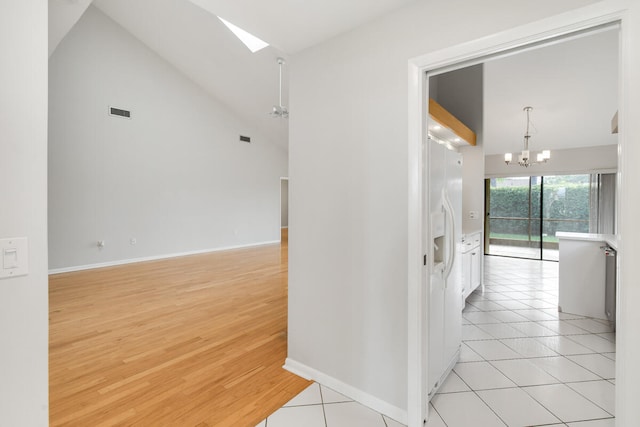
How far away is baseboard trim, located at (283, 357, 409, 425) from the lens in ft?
5.83

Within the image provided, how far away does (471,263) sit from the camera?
387 cm

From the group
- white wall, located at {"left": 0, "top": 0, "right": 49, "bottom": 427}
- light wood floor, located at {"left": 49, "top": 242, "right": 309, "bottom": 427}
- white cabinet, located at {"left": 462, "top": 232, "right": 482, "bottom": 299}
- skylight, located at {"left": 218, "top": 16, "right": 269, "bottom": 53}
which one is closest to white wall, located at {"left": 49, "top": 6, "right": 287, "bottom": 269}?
light wood floor, located at {"left": 49, "top": 242, "right": 309, "bottom": 427}

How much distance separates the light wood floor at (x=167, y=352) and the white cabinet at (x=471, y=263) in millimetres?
2224

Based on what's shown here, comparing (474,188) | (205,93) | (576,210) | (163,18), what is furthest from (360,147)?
(576,210)

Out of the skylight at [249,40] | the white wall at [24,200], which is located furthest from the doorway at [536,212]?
the white wall at [24,200]

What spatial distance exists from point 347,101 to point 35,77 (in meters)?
1.53

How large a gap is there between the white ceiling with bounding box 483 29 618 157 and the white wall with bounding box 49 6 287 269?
600 centimetres

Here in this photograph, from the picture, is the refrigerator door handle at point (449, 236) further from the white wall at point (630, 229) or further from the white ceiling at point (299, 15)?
the white ceiling at point (299, 15)

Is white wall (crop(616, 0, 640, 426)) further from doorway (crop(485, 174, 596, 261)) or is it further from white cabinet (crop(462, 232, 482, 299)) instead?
doorway (crop(485, 174, 596, 261))

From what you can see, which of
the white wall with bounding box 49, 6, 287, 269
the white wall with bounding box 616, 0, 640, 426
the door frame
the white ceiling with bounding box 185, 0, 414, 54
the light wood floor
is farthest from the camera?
the white wall with bounding box 49, 6, 287, 269

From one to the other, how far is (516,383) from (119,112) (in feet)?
23.5

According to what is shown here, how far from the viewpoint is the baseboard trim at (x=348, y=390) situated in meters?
1.78

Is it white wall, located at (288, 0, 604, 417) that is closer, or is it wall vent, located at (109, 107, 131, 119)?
white wall, located at (288, 0, 604, 417)

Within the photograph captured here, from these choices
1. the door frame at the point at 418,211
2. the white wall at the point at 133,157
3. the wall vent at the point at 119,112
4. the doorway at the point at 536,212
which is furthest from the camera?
the doorway at the point at 536,212
